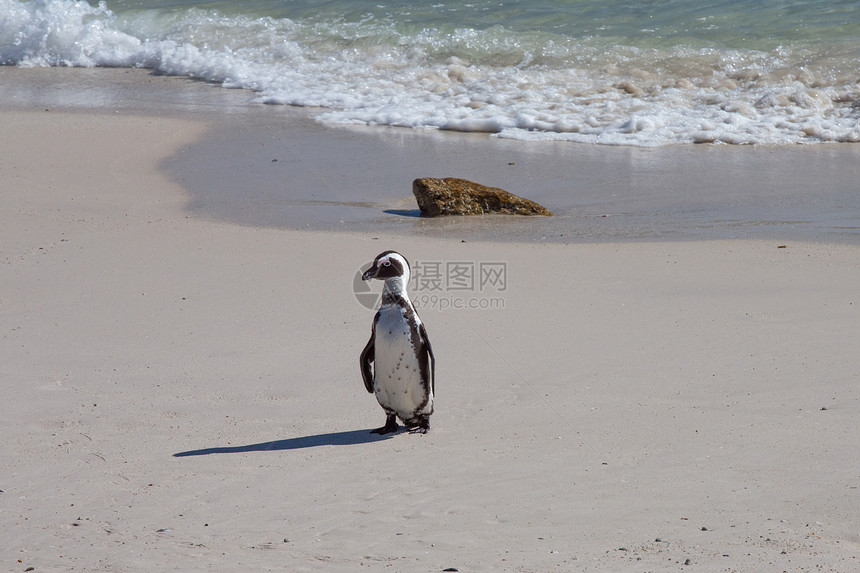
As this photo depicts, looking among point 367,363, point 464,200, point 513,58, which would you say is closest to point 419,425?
point 367,363

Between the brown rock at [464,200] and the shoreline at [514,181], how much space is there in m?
0.12

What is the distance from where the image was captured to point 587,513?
10.4ft

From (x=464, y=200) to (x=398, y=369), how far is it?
4.08 metres

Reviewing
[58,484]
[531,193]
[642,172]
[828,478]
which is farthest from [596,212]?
[58,484]

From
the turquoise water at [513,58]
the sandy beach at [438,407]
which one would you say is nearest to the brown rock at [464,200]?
the sandy beach at [438,407]

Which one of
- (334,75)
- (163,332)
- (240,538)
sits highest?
(334,75)

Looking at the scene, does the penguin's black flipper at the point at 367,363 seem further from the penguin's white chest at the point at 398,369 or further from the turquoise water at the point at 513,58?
the turquoise water at the point at 513,58

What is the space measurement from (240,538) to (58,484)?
2.89 ft

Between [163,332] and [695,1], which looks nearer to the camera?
[163,332]

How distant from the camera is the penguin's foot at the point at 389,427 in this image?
421 centimetres

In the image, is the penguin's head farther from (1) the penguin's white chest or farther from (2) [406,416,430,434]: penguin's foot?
(2) [406,416,430,434]: penguin's foot

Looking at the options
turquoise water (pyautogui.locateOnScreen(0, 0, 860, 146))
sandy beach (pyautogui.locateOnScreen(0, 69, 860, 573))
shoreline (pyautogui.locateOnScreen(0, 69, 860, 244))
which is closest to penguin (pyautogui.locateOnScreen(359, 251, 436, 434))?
sandy beach (pyautogui.locateOnScreen(0, 69, 860, 573))

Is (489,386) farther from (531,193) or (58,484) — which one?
(531,193)

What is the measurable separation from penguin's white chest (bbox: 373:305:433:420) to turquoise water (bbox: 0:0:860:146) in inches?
297
